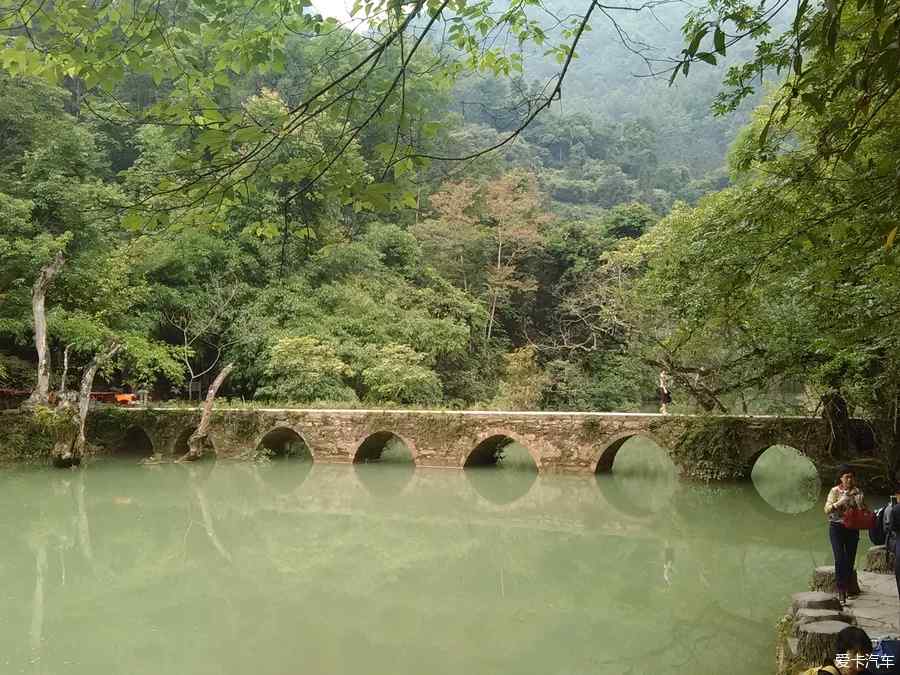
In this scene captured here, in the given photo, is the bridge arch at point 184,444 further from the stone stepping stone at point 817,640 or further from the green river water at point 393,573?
the stone stepping stone at point 817,640

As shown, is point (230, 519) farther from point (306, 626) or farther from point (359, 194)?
point (359, 194)

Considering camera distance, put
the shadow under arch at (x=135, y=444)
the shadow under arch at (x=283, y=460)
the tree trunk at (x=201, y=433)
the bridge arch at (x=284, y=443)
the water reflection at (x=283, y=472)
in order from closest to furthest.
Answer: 1. the water reflection at (x=283, y=472)
2. the shadow under arch at (x=283, y=460)
3. the tree trunk at (x=201, y=433)
4. the bridge arch at (x=284, y=443)
5. the shadow under arch at (x=135, y=444)

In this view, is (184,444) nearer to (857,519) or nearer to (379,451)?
(379,451)

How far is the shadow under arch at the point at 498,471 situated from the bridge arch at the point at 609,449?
4.47ft

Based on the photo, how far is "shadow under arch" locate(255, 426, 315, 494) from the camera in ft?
51.2

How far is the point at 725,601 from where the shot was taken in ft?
24.6

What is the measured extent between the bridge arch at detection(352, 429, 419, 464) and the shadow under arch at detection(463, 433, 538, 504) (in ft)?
4.64

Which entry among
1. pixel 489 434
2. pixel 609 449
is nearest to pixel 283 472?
pixel 489 434

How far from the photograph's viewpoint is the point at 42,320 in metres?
15.4

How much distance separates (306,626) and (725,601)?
4116 millimetres

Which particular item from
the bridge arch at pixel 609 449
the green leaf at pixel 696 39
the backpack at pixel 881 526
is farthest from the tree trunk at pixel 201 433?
the green leaf at pixel 696 39

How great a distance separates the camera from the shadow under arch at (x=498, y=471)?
14.7 metres

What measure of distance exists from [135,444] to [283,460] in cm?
433

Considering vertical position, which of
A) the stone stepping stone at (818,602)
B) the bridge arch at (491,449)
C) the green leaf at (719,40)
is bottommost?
the stone stepping stone at (818,602)
